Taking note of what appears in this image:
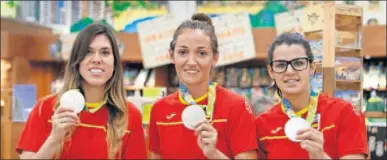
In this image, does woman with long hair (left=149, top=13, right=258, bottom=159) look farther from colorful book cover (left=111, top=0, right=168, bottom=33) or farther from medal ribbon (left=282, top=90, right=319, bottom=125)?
colorful book cover (left=111, top=0, right=168, bottom=33)

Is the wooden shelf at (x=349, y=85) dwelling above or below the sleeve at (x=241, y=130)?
above

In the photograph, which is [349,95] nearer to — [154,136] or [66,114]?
[154,136]

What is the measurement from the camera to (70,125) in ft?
7.63

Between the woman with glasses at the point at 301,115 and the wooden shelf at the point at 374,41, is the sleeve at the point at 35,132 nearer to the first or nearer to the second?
the woman with glasses at the point at 301,115

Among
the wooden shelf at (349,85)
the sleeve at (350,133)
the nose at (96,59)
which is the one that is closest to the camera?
the sleeve at (350,133)

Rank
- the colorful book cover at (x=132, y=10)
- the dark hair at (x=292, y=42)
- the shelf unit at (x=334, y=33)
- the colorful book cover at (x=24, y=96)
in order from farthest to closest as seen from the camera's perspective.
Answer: the colorful book cover at (x=132, y=10) < the colorful book cover at (x=24, y=96) < the shelf unit at (x=334, y=33) < the dark hair at (x=292, y=42)

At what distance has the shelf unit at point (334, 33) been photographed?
3883 mm

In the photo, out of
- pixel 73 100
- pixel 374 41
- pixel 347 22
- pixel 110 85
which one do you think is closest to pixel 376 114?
pixel 374 41

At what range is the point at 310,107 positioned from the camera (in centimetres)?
240

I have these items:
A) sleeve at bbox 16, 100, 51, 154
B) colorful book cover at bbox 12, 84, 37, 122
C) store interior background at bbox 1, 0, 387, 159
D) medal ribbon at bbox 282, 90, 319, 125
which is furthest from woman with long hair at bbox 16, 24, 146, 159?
colorful book cover at bbox 12, 84, 37, 122

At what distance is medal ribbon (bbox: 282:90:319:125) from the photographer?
2.36 metres

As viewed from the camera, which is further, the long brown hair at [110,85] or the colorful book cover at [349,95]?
the colorful book cover at [349,95]

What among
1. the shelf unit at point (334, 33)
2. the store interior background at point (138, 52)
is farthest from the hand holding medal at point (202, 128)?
the store interior background at point (138, 52)

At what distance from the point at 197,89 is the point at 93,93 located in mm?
530
